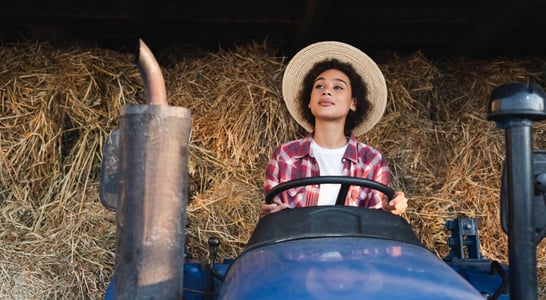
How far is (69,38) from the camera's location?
337 centimetres

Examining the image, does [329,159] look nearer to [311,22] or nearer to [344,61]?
[344,61]

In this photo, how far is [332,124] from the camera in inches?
96.3

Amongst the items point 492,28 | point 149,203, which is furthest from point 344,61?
point 149,203

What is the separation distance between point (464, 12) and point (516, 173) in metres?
2.18

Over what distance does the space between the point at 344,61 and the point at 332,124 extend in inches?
11.4

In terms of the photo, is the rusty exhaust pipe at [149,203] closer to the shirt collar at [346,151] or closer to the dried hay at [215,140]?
the shirt collar at [346,151]

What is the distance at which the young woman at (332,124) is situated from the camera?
236 centimetres

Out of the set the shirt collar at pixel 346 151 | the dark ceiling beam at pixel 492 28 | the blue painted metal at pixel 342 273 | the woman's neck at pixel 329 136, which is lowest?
the blue painted metal at pixel 342 273

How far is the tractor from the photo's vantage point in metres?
1.06

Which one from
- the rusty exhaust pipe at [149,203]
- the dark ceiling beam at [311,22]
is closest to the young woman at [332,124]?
the dark ceiling beam at [311,22]

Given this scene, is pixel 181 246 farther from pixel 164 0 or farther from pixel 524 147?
pixel 164 0

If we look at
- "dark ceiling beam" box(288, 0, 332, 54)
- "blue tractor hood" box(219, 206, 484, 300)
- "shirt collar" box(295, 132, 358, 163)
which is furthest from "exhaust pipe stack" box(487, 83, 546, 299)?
"dark ceiling beam" box(288, 0, 332, 54)

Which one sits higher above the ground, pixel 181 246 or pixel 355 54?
pixel 355 54

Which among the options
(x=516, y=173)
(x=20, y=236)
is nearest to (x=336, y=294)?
(x=516, y=173)
